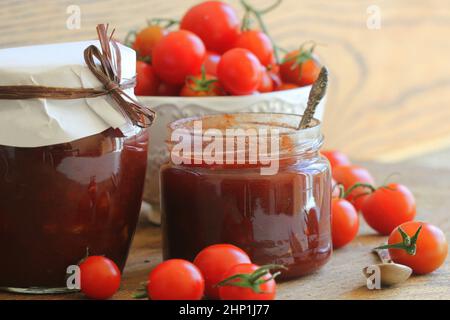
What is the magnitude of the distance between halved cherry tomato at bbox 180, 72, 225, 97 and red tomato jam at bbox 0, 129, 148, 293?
0.91ft

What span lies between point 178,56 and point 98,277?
19.3 inches

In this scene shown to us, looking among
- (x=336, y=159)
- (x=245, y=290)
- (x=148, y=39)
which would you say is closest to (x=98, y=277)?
(x=245, y=290)

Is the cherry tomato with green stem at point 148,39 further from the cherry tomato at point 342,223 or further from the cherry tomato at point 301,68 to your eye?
the cherry tomato at point 342,223

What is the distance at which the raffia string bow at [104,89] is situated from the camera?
1047 mm

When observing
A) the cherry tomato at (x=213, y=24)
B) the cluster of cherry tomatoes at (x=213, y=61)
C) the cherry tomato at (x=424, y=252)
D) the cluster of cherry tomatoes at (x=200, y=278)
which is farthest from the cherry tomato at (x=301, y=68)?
the cluster of cherry tomatoes at (x=200, y=278)

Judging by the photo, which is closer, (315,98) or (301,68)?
(315,98)

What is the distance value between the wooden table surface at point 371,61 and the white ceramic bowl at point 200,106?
16cm

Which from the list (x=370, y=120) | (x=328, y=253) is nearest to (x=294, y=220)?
(x=328, y=253)

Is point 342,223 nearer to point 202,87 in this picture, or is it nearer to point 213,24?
point 202,87

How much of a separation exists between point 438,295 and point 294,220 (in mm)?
231

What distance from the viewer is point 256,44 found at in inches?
59.0

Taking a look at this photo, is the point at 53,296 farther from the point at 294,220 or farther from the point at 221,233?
the point at 294,220
